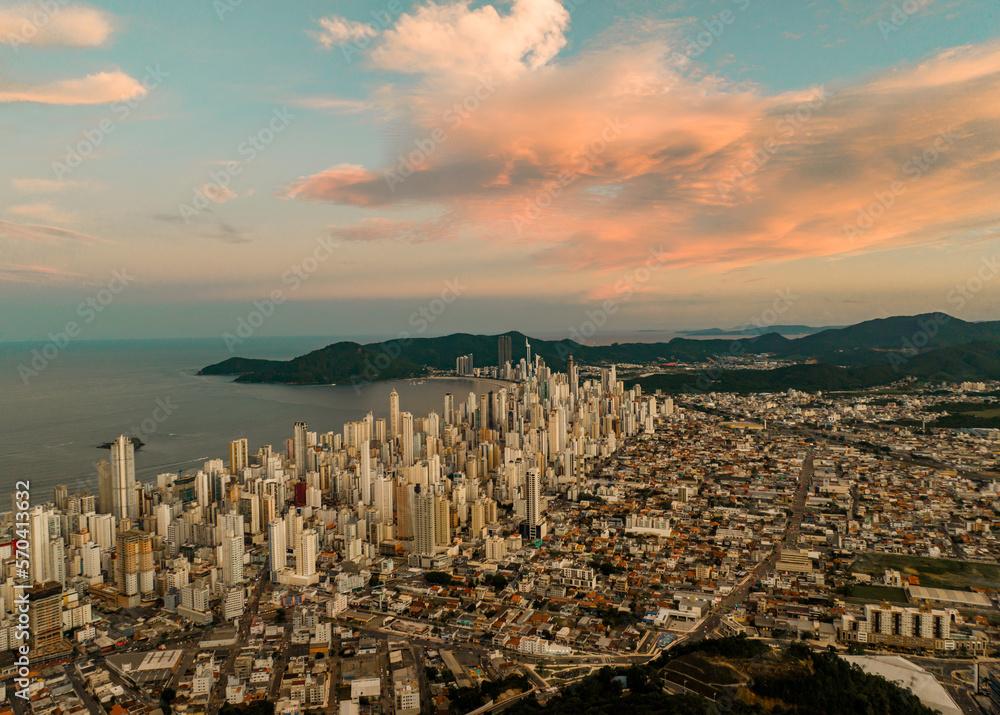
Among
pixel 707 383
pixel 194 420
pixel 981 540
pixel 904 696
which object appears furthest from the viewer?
pixel 707 383

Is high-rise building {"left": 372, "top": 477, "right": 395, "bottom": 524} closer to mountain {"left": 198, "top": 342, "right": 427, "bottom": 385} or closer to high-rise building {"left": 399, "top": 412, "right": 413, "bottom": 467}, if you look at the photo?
high-rise building {"left": 399, "top": 412, "right": 413, "bottom": 467}

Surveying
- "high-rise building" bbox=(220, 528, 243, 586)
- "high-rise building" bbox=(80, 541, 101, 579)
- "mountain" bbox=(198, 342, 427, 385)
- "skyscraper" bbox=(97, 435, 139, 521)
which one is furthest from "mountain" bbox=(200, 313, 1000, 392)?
"high-rise building" bbox=(80, 541, 101, 579)

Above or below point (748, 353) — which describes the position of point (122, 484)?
below

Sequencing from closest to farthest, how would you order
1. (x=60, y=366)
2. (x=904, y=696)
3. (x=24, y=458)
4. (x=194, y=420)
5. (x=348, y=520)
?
(x=904, y=696), (x=348, y=520), (x=24, y=458), (x=194, y=420), (x=60, y=366)

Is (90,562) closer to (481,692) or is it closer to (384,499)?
(384,499)

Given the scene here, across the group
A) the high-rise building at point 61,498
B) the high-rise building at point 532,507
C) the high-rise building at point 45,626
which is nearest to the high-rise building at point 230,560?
the high-rise building at point 45,626

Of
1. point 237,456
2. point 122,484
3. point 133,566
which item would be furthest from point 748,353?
point 133,566

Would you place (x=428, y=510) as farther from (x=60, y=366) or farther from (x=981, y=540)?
(x=60, y=366)

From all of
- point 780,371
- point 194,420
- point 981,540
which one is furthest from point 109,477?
point 780,371
